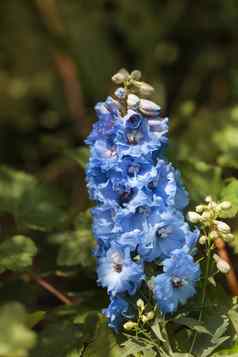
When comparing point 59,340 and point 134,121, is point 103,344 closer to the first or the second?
point 59,340

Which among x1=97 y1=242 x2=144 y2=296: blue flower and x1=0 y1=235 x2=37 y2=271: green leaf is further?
x1=0 y1=235 x2=37 y2=271: green leaf

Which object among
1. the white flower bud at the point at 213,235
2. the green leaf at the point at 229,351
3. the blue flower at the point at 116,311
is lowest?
the green leaf at the point at 229,351

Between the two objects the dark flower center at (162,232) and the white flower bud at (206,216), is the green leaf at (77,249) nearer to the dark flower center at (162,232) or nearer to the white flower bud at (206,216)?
the dark flower center at (162,232)

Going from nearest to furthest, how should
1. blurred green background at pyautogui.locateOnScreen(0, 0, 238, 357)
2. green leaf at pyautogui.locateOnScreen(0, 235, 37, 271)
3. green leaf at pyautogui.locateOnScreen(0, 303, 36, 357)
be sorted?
green leaf at pyautogui.locateOnScreen(0, 303, 36, 357), green leaf at pyautogui.locateOnScreen(0, 235, 37, 271), blurred green background at pyautogui.locateOnScreen(0, 0, 238, 357)

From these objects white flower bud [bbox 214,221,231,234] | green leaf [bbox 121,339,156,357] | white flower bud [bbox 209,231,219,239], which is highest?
white flower bud [bbox 214,221,231,234]

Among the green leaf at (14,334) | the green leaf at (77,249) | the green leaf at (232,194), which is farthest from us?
the green leaf at (77,249)

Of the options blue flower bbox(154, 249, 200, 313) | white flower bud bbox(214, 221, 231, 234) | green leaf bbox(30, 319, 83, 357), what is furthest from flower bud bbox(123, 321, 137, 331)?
white flower bud bbox(214, 221, 231, 234)

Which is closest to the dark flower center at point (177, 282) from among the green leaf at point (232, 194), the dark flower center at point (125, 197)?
the dark flower center at point (125, 197)

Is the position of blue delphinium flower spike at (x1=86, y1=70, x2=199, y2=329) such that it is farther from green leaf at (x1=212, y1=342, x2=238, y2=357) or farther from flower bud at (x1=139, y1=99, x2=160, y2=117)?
green leaf at (x1=212, y1=342, x2=238, y2=357)

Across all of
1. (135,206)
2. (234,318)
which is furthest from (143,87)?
(234,318)
